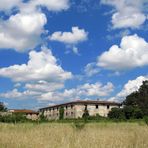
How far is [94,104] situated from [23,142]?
355ft

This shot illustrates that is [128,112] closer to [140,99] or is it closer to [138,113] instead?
[138,113]

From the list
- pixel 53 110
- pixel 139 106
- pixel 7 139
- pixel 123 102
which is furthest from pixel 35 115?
pixel 7 139

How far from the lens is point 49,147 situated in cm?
907

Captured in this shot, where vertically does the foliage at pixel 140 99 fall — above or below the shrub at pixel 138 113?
above

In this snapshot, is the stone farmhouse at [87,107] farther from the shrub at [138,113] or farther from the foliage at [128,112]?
the shrub at [138,113]

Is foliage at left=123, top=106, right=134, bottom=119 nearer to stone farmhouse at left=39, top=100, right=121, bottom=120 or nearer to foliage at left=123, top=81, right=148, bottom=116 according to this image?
foliage at left=123, top=81, right=148, bottom=116

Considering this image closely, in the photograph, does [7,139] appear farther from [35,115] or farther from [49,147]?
[35,115]

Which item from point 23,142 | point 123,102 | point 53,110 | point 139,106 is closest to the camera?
point 23,142

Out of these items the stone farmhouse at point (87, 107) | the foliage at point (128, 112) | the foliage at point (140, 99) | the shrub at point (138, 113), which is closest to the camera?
the shrub at point (138, 113)

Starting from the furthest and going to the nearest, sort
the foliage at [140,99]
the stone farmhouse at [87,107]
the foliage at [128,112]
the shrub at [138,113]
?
the stone farmhouse at [87,107], the foliage at [140,99], the foliage at [128,112], the shrub at [138,113]

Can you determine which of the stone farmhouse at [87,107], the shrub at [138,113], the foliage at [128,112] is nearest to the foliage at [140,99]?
the shrub at [138,113]

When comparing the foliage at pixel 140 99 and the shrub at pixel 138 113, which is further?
the foliage at pixel 140 99

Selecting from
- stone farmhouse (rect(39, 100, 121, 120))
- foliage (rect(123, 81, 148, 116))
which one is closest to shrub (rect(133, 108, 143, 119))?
foliage (rect(123, 81, 148, 116))

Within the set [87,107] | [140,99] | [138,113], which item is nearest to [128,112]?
[138,113]
